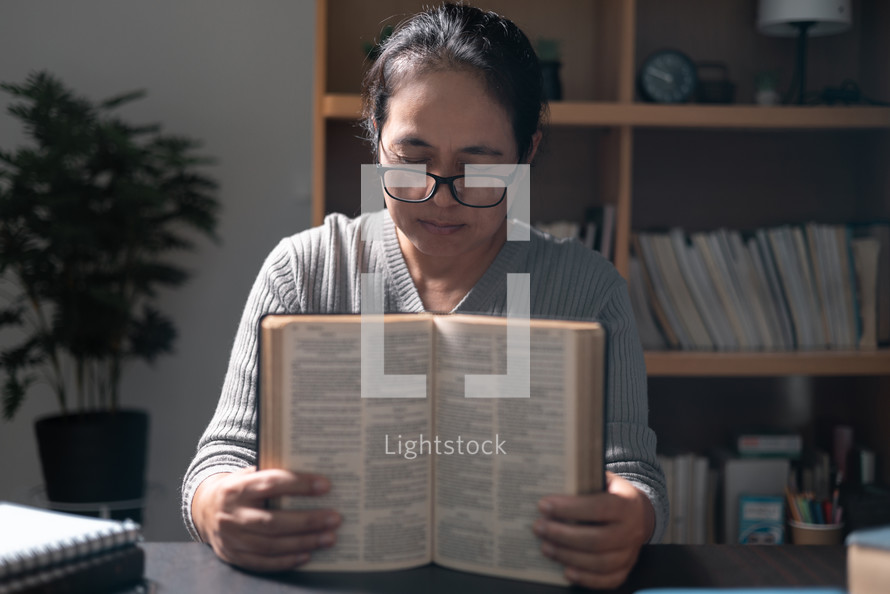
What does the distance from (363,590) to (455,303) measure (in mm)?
534

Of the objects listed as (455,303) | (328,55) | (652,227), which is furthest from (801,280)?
(328,55)

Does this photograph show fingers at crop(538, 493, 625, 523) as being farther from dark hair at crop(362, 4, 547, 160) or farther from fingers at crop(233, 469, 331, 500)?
dark hair at crop(362, 4, 547, 160)

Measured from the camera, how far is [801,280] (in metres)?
1.92

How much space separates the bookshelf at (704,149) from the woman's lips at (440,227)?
1.00 meters

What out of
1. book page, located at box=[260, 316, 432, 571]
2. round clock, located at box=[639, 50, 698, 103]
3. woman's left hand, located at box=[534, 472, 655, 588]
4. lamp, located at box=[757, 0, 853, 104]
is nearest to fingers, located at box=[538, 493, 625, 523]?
woman's left hand, located at box=[534, 472, 655, 588]

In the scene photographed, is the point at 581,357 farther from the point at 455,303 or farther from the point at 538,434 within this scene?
the point at 455,303

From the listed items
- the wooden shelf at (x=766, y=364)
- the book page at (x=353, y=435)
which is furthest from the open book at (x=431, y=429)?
the wooden shelf at (x=766, y=364)

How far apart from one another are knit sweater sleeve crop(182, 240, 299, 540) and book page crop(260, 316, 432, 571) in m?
0.20

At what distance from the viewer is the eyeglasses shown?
3.38ft

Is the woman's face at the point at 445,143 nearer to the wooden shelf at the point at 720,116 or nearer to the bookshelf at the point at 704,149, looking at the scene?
the wooden shelf at the point at 720,116

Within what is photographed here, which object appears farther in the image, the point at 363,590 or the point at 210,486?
the point at 210,486

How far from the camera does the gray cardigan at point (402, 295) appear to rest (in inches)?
38.9

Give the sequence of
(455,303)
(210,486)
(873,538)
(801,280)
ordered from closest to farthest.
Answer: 1. (873,538)
2. (210,486)
3. (455,303)
4. (801,280)

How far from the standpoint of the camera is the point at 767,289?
1920mm
